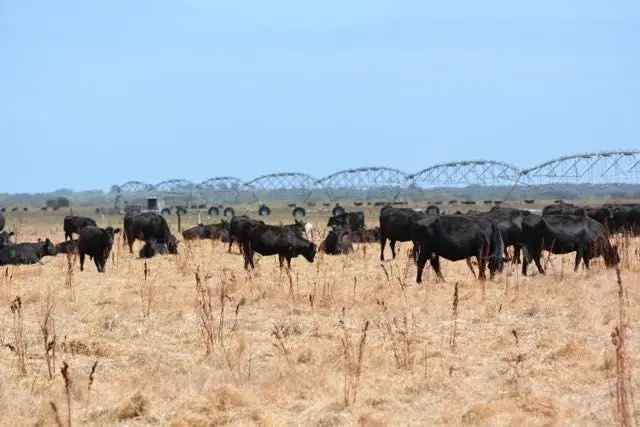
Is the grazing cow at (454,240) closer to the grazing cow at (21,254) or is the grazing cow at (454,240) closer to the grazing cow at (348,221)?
the grazing cow at (21,254)

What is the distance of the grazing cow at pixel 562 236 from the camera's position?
69.7 feet

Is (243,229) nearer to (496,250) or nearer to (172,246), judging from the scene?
(172,246)

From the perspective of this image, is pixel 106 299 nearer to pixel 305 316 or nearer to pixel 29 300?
pixel 29 300

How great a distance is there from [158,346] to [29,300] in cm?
557

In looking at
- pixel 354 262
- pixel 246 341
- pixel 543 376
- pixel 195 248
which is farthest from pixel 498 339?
pixel 195 248

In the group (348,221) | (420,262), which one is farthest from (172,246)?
(348,221)

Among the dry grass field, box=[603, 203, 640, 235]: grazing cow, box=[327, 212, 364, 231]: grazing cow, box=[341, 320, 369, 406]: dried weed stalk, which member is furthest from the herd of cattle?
box=[327, 212, 364, 231]: grazing cow

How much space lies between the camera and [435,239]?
63.4 feet

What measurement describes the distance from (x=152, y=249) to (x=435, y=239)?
40.1ft

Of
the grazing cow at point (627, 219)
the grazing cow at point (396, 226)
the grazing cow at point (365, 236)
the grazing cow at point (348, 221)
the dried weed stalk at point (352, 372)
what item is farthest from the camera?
the grazing cow at point (348, 221)

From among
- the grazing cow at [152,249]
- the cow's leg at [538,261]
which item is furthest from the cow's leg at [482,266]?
the grazing cow at [152,249]

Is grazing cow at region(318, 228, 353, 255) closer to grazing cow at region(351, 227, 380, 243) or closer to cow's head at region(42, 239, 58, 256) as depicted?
grazing cow at region(351, 227, 380, 243)

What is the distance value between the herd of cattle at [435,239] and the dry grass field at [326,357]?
1.56m

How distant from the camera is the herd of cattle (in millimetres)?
19375
